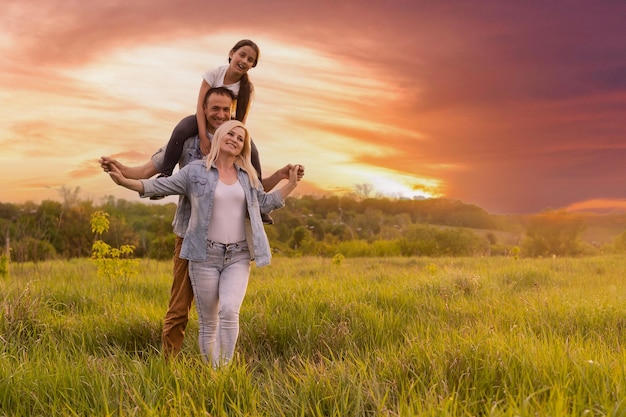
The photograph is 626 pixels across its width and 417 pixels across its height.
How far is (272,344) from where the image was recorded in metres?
5.36

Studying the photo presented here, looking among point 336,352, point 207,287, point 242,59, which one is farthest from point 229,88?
point 336,352

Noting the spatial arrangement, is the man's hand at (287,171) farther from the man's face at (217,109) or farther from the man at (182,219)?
the man's face at (217,109)

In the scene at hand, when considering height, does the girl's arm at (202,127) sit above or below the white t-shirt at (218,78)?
below

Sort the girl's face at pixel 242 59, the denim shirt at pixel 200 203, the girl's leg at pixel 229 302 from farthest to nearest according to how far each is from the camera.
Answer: the girl's face at pixel 242 59, the denim shirt at pixel 200 203, the girl's leg at pixel 229 302

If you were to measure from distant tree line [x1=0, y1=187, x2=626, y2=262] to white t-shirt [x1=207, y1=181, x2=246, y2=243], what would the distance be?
217 inches

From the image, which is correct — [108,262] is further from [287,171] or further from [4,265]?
[287,171]

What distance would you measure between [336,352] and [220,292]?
1.17 meters

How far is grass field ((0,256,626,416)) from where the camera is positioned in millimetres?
3283

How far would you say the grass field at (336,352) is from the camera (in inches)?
129

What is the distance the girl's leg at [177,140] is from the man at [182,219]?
0.07 meters

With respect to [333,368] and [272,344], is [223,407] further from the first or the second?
[272,344]

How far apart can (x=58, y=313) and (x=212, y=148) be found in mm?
2949

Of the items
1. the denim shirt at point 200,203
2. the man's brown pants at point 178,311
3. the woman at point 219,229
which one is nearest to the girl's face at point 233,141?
the woman at point 219,229

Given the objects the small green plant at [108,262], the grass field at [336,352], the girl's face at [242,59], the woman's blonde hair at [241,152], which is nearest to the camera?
the grass field at [336,352]
